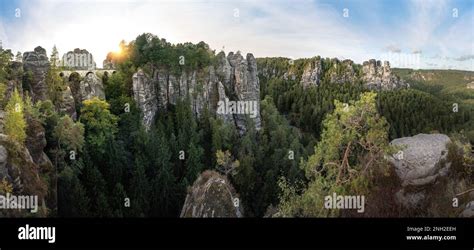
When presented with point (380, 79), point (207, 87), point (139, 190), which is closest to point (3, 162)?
point (139, 190)

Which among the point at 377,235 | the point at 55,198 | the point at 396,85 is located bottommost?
the point at 55,198

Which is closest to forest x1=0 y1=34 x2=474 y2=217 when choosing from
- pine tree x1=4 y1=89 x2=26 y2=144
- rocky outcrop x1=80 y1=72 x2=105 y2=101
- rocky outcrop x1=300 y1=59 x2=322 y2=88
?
pine tree x1=4 y1=89 x2=26 y2=144

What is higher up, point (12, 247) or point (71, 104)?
point (71, 104)

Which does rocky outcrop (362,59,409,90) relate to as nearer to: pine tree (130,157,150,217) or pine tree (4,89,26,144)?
pine tree (130,157,150,217)

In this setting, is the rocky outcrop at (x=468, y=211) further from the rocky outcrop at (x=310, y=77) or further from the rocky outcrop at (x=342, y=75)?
the rocky outcrop at (x=310, y=77)

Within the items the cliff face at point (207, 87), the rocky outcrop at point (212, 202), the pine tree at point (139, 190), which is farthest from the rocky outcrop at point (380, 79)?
the rocky outcrop at point (212, 202)

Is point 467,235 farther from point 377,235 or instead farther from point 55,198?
point 55,198

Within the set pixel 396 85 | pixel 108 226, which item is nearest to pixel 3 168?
pixel 108 226

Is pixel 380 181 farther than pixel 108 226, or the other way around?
pixel 380 181
